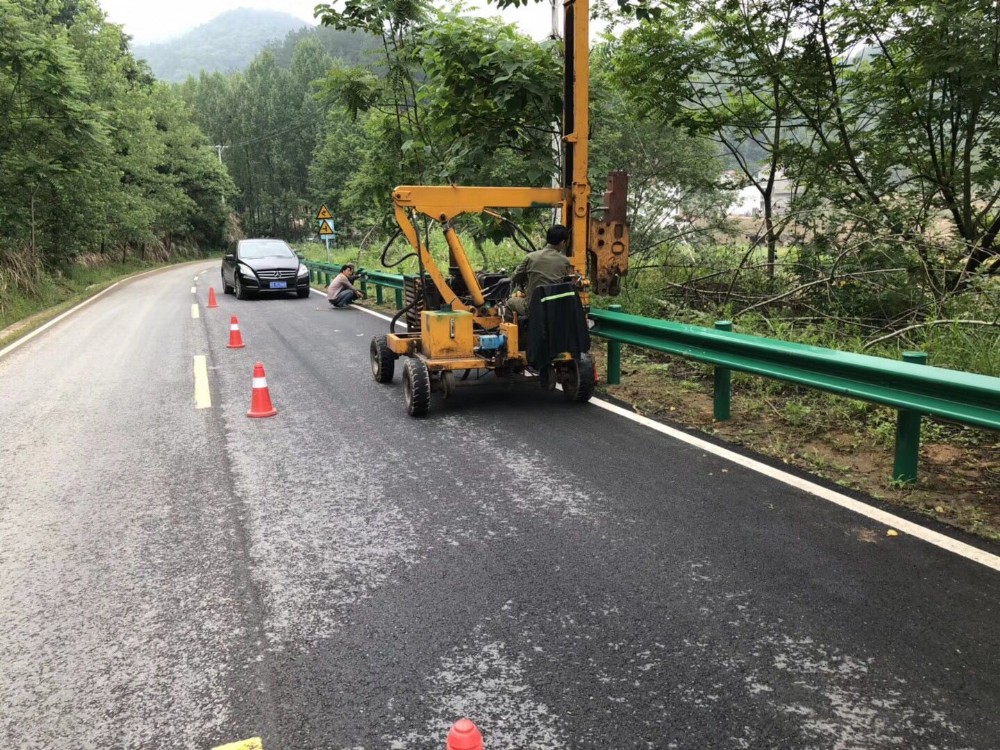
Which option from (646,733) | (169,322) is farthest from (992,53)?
(169,322)

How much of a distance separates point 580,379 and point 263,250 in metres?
17.7

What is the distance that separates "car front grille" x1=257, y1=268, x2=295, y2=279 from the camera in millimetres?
20953

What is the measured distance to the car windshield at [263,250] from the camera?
22.1m

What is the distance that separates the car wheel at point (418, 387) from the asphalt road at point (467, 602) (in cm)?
72

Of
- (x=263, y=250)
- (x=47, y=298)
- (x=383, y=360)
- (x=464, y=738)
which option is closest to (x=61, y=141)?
(x=47, y=298)

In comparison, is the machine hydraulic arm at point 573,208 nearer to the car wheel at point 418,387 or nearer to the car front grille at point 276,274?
the car wheel at point 418,387

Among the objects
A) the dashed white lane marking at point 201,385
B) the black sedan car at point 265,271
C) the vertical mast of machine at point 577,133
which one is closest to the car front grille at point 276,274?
the black sedan car at point 265,271

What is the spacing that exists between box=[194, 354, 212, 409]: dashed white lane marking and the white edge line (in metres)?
4.40

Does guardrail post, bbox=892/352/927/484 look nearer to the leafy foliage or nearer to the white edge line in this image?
the white edge line

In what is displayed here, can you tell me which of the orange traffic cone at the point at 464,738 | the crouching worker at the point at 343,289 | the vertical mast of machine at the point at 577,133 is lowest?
the orange traffic cone at the point at 464,738

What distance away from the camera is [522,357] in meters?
7.12

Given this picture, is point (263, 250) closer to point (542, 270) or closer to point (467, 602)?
point (542, 270)

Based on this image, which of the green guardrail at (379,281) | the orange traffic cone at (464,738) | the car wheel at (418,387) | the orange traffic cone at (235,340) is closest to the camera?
the orange traffic cone at (464,738)

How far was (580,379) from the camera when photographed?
23.5 ft
